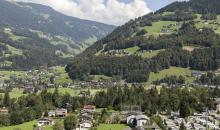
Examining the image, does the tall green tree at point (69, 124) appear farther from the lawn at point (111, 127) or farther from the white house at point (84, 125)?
the lawn at point (111, 127)

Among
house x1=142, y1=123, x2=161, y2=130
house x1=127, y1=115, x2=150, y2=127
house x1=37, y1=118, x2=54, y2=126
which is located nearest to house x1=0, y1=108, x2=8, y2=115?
house x1=37, y1=118, x2=54, y2=126

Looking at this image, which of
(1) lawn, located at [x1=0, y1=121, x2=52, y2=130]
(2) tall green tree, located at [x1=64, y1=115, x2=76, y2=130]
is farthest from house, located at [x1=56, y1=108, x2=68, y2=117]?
(2) tall green tree, located at [x1=64, y1=115, x2=76, y2=130]

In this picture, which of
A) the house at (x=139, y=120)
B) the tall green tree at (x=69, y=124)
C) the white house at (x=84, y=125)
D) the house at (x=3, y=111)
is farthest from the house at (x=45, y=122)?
the house at (x=139, y=120)

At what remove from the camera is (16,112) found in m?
140

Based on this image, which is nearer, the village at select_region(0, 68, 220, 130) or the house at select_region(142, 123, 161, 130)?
the house at select_region(142, 123, 161, 130)

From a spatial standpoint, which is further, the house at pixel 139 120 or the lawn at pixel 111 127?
the house at pixel 139 120

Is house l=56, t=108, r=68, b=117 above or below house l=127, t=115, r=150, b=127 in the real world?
above

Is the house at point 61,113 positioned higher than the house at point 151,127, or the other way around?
the house at point 61,113

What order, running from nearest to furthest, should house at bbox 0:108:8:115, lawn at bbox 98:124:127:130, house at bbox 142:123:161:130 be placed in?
house at bbox 142:123:161:130
lawn at bbox 98:124:127:130
house at bbox 0:108:8:115

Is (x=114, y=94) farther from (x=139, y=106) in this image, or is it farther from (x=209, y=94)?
(x=209, y=94)

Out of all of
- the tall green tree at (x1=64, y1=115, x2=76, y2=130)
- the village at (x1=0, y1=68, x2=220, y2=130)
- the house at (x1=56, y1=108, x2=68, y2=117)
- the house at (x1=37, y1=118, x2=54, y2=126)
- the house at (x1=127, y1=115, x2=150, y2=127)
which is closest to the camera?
the tall green tree at (x1=64, y1=115, x2=76, y2=130)

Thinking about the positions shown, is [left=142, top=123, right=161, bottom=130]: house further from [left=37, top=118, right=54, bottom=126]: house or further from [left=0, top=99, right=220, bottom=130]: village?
[left=37, top=118, right=54, bottom=126]: house

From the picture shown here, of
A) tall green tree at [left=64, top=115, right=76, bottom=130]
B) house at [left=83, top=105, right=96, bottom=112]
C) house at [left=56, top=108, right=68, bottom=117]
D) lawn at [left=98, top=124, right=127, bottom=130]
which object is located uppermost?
house at [left=83, top=105, right=96, bottom=112]

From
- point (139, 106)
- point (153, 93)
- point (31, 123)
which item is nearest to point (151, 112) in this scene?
point (139, 106)
